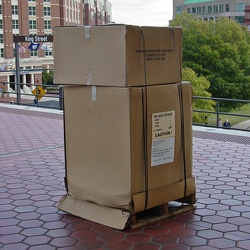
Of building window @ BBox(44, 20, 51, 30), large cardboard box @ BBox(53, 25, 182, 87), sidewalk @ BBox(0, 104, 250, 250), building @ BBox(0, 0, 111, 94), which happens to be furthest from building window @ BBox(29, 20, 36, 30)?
large cardboard box @ BBox(53, 25, 182, 87)

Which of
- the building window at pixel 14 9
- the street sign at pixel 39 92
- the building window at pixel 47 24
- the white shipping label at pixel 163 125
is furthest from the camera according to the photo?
the building window at pixel 47 24

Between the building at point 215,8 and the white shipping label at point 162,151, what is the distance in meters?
102

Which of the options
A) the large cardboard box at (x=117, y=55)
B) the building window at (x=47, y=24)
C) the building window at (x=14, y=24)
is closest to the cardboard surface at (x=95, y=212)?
the large cardboard box at (x=117, y=55)

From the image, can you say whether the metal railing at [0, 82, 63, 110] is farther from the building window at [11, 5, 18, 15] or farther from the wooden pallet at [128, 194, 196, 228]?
the building window at [11, 5, 18, 15]

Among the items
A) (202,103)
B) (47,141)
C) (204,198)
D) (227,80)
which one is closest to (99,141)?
(204,198)

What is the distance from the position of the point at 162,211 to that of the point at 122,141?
949 mm

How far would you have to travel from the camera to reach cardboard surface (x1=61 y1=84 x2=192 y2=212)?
4758 mm

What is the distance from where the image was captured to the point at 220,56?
41.5 metres

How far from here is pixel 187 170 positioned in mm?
5391

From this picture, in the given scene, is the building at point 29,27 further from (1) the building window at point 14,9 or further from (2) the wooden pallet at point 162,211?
(2) the wooden pallet at point 162,211

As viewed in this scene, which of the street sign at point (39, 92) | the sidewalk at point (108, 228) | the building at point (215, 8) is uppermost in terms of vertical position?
the building at point (215, 8)

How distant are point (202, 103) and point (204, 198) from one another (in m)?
29.5

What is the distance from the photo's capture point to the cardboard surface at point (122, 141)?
15.6 ft

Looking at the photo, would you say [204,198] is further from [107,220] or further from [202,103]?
[202,103]
